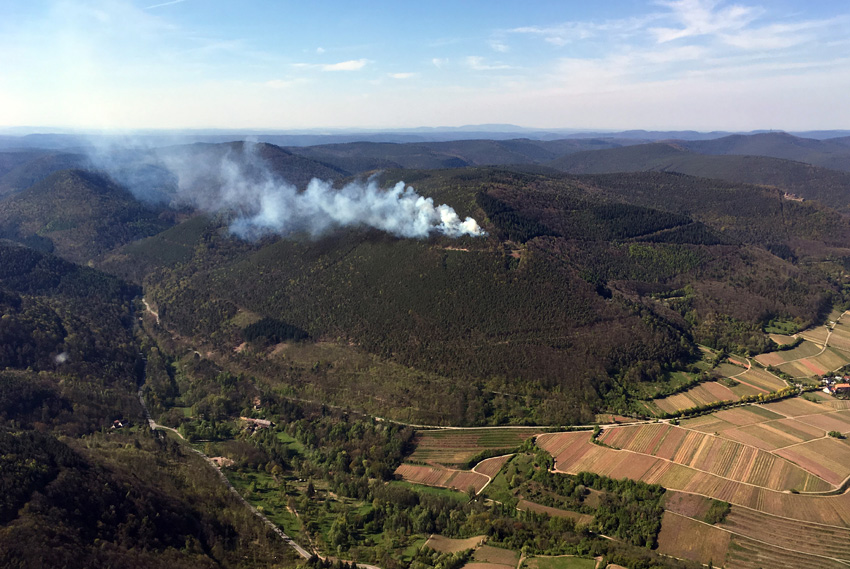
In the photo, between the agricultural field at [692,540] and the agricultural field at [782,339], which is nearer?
the agricultural field at [692,540]

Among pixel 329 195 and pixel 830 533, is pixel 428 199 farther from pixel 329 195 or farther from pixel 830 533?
pixel 830 533

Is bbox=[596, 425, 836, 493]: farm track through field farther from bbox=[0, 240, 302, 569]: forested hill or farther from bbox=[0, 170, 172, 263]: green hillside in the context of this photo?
bbox=[0, 170, 172, 263]: green hillside

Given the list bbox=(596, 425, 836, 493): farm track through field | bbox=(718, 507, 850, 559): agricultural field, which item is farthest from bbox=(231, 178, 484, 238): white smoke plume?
bbox=(718, 507, 850, 559): agricultural field

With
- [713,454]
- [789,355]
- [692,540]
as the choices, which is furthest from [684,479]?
[789,355]

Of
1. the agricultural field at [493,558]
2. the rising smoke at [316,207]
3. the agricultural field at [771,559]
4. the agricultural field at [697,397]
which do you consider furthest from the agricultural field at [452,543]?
the rising smoke at [316,207]

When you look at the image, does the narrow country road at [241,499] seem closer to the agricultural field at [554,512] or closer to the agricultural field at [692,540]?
the agricultural field at [554,512]

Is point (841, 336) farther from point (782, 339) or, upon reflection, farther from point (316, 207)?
point (316, 207)
